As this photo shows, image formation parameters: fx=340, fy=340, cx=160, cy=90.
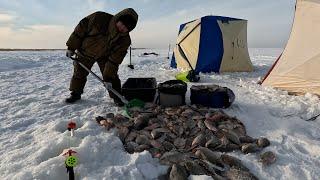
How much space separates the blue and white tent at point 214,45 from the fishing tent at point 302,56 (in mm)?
3967

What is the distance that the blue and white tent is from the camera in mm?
11711

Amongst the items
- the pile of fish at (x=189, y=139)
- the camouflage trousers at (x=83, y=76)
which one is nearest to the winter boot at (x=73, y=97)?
the camouflage trousers at (x=83, y=76)

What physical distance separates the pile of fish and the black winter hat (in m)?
1.40

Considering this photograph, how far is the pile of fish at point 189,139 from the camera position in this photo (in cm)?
357

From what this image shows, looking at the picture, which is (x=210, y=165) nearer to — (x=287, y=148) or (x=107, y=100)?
A: (x=287, y=148)

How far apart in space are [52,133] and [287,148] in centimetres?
299

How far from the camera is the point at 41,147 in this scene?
386 centimetres

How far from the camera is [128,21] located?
5.60m

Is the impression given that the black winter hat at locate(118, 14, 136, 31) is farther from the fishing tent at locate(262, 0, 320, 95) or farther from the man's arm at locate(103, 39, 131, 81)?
the fishing tent at locate(262, 0, 320, 95)

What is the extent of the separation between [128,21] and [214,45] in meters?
6.69

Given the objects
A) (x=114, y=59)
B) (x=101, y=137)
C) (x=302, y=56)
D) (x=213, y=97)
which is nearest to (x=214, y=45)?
(x=302, y=56)

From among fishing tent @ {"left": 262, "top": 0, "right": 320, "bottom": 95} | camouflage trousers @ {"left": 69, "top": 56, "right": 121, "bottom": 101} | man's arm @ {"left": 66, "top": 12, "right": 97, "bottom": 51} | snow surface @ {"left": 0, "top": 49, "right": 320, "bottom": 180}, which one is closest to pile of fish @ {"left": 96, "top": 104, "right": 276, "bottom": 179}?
snow surface @ {"left": 0, "top": 49, "right": 320, "bottom": 180}

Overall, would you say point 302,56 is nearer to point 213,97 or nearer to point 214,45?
point 213,97

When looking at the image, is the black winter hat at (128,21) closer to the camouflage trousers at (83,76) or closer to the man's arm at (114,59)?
the man's arm at (114,59)
